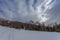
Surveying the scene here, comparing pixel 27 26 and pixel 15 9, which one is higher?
Answer: pixel 15 9

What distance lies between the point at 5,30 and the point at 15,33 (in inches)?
4.3

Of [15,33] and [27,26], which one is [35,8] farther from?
[15,33]

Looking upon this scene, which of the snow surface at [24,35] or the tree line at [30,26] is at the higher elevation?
the tree line at [30,26]

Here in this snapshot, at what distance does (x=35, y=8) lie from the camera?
1.66 metres

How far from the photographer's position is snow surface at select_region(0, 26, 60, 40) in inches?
53.4

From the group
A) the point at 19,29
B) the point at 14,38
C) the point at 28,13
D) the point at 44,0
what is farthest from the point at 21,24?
the point at 44,0

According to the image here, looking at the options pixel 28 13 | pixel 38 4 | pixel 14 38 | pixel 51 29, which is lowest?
pixel 14 38

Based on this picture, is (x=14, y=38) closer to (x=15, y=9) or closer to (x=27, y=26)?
(x=27, y=26)

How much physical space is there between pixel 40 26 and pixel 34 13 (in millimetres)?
294

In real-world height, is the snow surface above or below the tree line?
below

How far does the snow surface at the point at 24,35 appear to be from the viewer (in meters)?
1.36

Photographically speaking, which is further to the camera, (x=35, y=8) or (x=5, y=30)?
(x=35, y=8)

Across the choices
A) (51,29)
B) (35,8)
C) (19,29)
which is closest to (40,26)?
(51,29)

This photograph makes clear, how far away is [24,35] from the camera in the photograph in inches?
53.9
